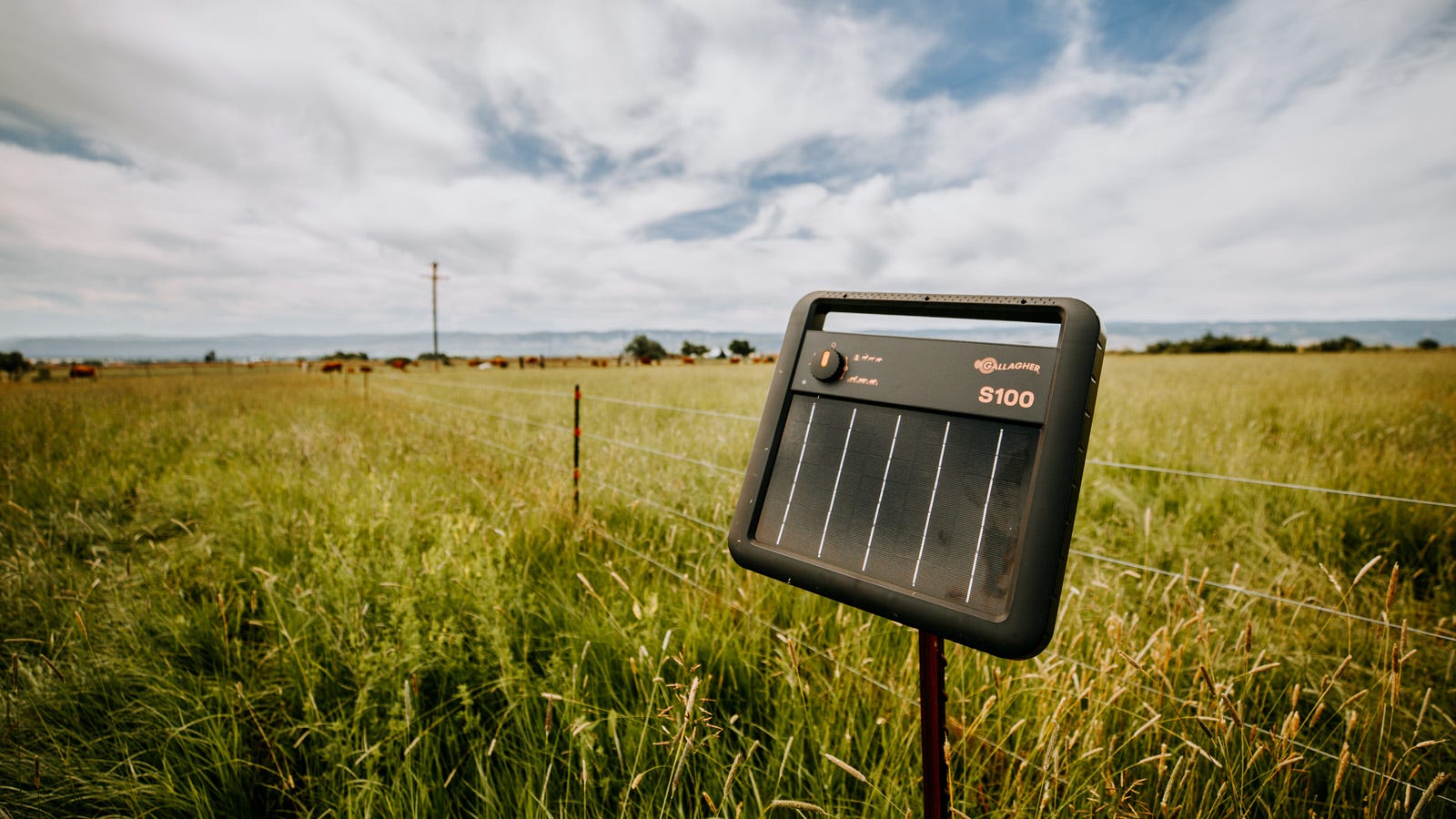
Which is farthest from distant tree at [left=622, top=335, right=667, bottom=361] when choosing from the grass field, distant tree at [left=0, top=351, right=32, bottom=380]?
the grass field

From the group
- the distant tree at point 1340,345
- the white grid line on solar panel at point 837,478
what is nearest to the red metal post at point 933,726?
the white grid line on solar panel at point 837,478

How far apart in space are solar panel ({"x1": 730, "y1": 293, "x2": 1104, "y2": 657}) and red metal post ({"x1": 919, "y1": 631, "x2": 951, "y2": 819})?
0.23 meters

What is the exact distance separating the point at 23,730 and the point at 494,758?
1.71m

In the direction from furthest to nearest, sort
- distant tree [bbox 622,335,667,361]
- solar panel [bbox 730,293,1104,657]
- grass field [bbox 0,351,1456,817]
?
distant tree [bbox 622,335,667,361] < grass field [bbox 0,351,1456,817] < solar panel [bbox 730,293,1104,657]

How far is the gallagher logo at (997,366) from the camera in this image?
1116mm

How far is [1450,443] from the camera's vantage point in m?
5.85

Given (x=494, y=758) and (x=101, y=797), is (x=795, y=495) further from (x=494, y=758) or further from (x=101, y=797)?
(x=101, y=797)

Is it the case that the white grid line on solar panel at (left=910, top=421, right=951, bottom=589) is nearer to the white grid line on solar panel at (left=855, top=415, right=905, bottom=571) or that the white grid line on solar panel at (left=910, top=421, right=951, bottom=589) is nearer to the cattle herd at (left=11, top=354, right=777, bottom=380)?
the white grid line on solar panel at (left=855, top=415, right=905, bottom=571)

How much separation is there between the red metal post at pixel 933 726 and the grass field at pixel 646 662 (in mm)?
190

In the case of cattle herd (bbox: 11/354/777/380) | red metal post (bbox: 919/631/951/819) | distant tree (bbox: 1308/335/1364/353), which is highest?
distant tree (bbox: 1308/335/1364/353)

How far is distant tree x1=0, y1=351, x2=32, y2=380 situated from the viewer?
115 feet

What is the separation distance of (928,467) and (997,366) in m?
0.25

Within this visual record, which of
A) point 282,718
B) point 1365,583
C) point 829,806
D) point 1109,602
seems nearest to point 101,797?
point 282,718

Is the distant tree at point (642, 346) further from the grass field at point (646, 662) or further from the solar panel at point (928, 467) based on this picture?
the solar panel at point (928, 467)
